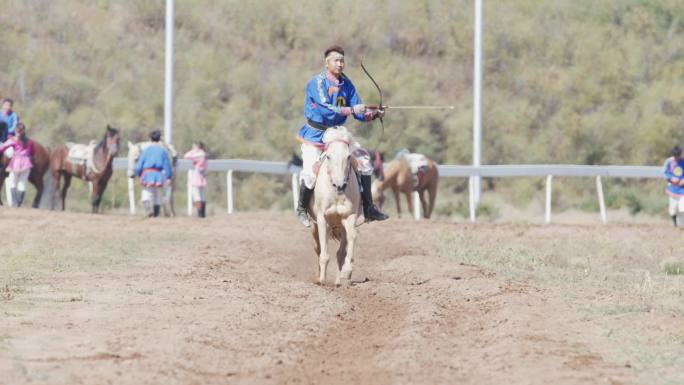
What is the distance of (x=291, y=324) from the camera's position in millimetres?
11820

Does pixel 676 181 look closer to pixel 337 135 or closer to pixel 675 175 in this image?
pixel 675 175

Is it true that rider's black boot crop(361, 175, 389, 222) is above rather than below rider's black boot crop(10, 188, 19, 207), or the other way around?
above

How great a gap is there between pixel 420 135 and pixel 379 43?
7915 mm

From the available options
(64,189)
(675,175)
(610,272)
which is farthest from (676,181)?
(64,189)

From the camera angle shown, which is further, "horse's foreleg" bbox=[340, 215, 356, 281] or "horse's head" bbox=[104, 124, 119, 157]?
"horse's head" bbox=[104, 124, 119, 157]

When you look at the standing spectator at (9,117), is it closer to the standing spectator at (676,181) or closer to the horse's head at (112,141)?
the horse's head at (112,141)

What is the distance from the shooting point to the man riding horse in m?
16.1

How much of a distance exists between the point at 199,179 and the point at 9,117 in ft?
14.4

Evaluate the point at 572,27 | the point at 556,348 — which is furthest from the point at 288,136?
the point at 556,348

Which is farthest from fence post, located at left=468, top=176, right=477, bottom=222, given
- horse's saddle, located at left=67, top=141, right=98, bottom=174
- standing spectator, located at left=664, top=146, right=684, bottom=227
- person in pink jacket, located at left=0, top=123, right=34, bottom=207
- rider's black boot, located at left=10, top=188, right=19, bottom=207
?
rider's black boot, located at left=10, top=188, right=19, bottom=207

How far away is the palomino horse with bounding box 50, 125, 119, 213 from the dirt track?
1101cm

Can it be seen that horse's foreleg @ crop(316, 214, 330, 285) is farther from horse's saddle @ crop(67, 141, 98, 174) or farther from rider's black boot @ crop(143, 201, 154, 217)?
horse's saddle @ crop(67, 141, 98, 174)

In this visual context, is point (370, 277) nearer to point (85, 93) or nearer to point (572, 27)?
point (85, 93)

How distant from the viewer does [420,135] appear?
4744 cm
